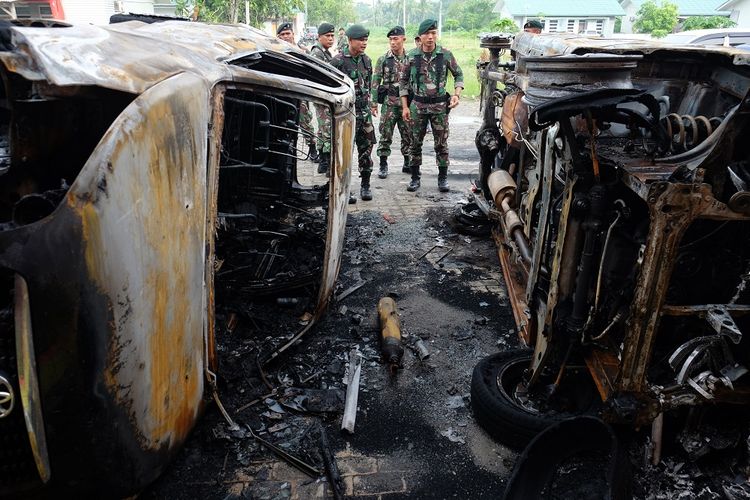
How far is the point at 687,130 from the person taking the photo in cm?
265

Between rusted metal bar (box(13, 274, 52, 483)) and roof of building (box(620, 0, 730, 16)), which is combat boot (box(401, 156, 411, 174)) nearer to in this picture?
rusted metal bar (box(13, 274, 52, 483))

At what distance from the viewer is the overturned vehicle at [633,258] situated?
85.5 inches

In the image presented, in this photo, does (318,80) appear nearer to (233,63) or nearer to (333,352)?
(233,63)

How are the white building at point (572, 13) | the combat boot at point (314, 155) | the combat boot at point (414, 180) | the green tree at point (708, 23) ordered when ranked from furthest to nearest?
1. the white building at point (572, 13)
2. the green tree at point (708, 23)
3. the combat boot at point (314, 155)
4. the combat boot at point (414, 180)

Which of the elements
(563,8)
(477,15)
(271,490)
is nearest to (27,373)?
(271,490)

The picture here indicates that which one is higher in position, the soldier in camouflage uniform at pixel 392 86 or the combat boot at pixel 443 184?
the soldier in camouflage uniform at pixel 392 86

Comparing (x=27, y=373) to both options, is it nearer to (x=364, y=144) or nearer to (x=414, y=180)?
(x=364, y=144)

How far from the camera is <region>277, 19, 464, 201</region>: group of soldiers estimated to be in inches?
302

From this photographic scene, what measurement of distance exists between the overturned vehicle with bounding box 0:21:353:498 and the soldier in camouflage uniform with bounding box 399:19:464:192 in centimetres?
504

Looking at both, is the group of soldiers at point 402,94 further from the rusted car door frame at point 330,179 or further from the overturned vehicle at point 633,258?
the overturned vehicle at point 633,258

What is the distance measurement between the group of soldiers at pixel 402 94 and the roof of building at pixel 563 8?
40043 millimetres

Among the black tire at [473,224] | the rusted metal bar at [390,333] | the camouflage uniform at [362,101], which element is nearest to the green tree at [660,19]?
the camouflage uniform at [362,101]

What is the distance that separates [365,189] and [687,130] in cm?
524

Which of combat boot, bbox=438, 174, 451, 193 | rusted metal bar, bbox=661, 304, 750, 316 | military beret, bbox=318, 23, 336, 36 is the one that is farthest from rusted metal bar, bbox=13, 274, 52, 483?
military beret, bbox=318, 23, 336, 36
